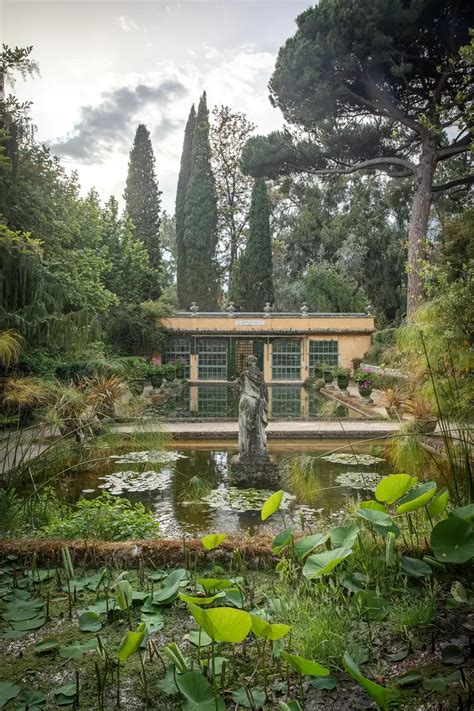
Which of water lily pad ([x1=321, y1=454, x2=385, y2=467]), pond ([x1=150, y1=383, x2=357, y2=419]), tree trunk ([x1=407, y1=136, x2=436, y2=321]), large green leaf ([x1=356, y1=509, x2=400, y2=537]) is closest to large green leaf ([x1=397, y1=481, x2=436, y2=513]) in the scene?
large green leaf ([x1=356, y1=509, x2=400, y2=537])

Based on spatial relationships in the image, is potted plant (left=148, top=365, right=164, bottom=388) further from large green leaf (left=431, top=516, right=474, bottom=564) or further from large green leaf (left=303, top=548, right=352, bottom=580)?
large green leaf (left=431, top=516, right=474, bottom=564)

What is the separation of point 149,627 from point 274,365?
72.2ft

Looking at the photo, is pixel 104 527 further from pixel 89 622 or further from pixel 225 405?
pixel 225 405

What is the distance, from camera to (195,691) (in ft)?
4.77

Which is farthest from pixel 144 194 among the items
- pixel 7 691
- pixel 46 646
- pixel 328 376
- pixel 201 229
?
pixel 7 691

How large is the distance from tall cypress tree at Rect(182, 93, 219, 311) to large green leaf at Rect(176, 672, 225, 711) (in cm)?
2581

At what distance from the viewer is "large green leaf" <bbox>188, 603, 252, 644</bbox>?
1.34 m

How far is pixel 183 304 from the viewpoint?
2747cm

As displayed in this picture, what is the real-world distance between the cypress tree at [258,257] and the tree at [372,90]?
7322mm

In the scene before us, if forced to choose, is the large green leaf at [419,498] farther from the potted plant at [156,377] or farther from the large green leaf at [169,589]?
the potted plant at [156,377]

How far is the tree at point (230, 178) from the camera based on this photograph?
100ft

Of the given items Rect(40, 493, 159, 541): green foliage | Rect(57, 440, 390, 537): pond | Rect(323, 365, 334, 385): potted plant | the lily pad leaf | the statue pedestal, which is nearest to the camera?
the lily pad leaf

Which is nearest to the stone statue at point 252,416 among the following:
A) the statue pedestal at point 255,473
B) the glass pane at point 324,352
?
the statue pedestal at point 255,473

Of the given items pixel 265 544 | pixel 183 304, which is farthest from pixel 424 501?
pixel 183 304
